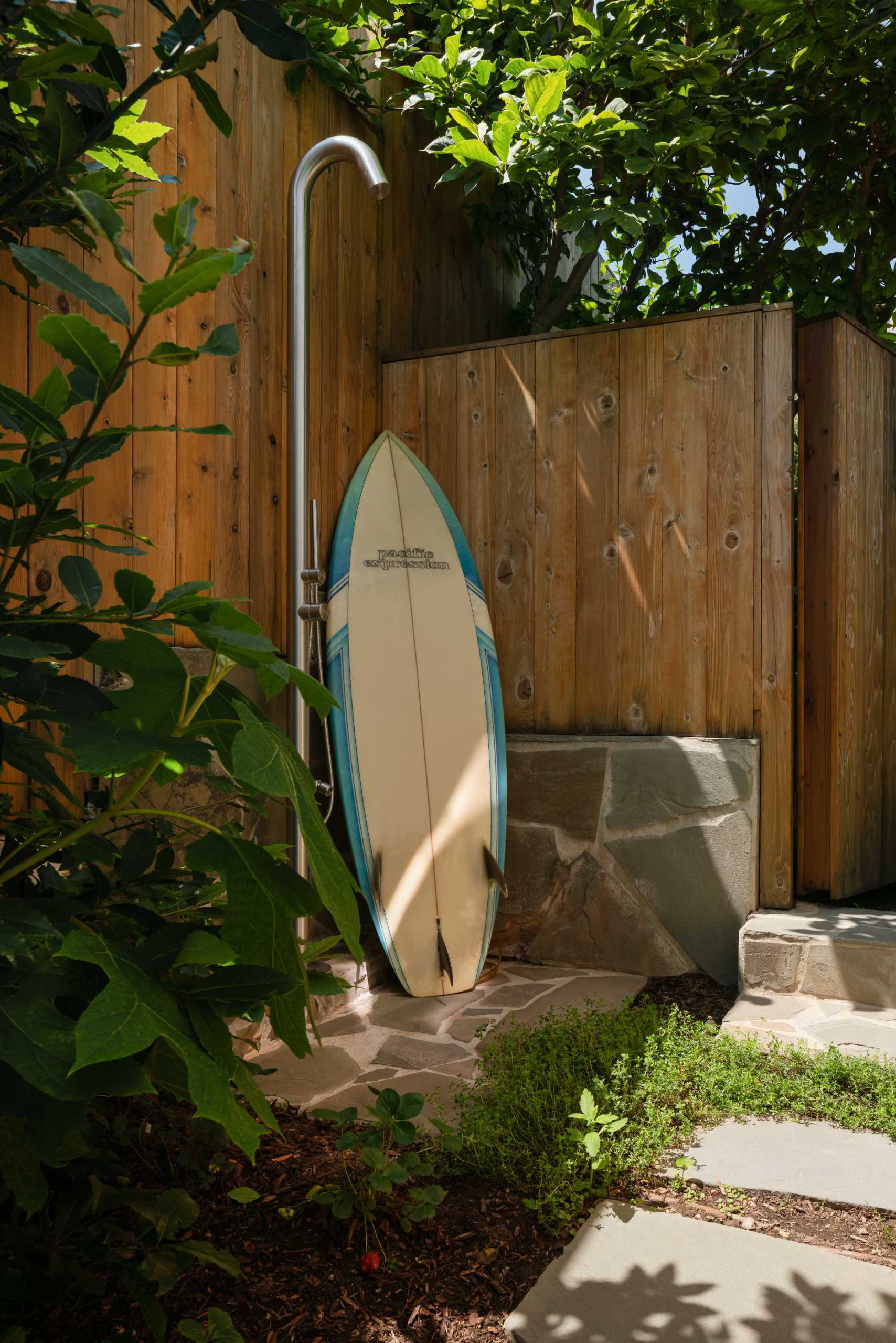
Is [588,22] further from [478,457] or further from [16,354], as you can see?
[16,354]

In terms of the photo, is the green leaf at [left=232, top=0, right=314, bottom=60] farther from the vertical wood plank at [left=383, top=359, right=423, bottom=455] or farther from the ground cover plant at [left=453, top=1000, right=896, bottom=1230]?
the vertical wood plank at [left=383, top=359, right=423, bottom=455]

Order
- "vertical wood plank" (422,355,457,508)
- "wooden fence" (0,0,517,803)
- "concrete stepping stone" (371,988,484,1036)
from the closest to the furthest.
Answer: "wooden fence" (0,0,517,803), "concrete stepping stone" (371,988,484,1036), "vertical wood plank" (422,355,457,508)

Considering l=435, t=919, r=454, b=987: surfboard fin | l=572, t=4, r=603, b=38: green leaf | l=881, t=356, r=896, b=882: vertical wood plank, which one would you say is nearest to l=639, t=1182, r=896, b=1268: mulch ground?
l=435, t=919, r=454, b=987: surfboard fin

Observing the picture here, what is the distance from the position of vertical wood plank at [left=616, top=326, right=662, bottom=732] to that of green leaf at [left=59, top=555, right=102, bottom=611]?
2.45 meters

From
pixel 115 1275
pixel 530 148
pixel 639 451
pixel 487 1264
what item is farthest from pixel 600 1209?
pixel 530 148

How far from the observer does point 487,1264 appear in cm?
135

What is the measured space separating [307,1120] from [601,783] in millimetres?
1378

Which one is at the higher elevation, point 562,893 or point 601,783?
point 601,783

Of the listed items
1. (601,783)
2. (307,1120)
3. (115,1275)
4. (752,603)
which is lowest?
(307,1120)

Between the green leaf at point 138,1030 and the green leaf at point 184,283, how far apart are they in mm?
290

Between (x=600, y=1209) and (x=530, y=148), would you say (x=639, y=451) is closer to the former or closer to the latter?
(x=530, y=148)

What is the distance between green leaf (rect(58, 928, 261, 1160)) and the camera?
0.40 meters

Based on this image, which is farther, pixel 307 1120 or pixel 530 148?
pixel 530 148

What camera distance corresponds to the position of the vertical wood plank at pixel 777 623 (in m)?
2.69
